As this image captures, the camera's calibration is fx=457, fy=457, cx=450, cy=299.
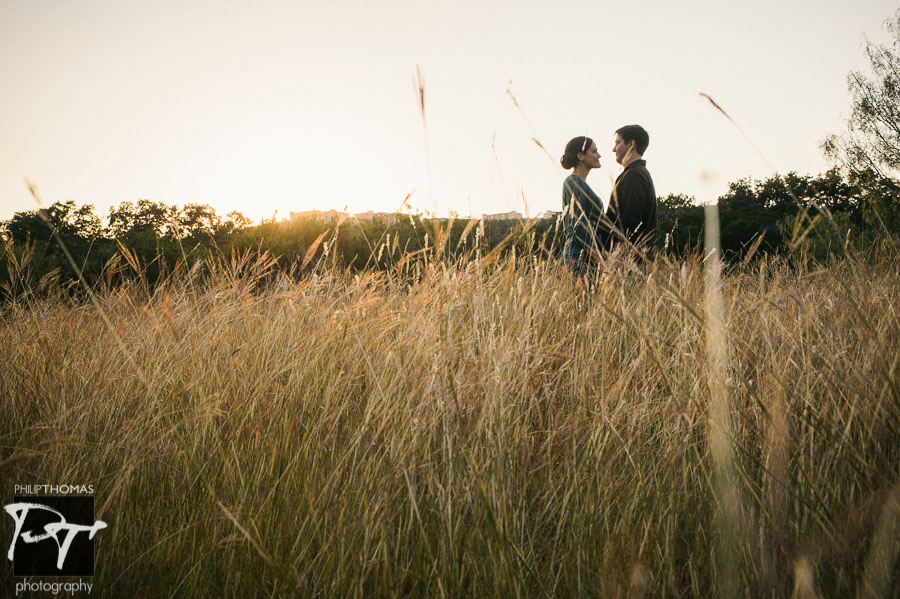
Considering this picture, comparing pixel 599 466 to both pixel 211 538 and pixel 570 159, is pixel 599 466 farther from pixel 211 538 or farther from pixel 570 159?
pixel 570 159

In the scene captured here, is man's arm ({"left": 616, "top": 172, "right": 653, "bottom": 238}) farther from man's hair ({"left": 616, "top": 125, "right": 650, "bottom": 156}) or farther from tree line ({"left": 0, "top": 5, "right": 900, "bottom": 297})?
tree line ({"left": 0, "top": 5, "right": 900, "bottom": 297})

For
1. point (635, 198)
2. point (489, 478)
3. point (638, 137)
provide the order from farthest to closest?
point (638, 137)
point (635, 198)
point (489, 478)

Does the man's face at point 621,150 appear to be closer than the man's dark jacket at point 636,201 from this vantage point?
No

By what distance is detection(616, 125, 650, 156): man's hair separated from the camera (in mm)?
3771

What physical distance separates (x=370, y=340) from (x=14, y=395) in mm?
1326

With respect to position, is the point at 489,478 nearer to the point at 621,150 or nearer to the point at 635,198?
the point at 635,198

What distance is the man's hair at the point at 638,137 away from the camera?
3771 millimetres

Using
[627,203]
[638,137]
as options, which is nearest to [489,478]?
[627,203]

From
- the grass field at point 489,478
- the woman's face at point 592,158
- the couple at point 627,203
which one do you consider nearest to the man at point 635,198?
the couple at point 627,203

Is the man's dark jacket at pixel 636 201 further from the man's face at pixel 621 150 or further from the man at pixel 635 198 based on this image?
the man's face at pixel 621 150

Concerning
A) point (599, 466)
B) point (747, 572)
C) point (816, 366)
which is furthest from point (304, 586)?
point (816, 366)

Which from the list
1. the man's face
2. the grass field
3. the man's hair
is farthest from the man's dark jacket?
the grass field

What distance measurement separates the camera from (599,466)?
1115 millimetres

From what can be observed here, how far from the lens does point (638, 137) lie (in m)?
3.78
